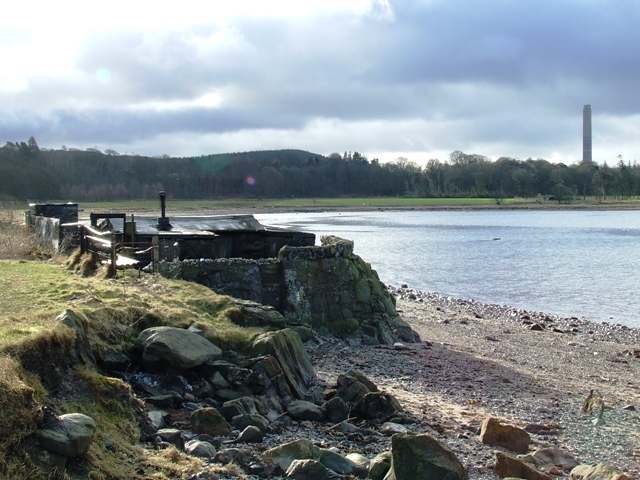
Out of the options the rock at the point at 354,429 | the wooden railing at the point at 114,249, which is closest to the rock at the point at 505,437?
the rock at the point at 354,429

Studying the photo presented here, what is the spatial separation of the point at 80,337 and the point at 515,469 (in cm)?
461

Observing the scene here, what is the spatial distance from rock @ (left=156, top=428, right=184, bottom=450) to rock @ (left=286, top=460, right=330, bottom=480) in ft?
3.47

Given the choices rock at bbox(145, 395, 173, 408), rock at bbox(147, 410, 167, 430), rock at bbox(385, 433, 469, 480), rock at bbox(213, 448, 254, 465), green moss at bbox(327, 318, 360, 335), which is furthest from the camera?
green moss at bbox(327, 318, 360, 335)

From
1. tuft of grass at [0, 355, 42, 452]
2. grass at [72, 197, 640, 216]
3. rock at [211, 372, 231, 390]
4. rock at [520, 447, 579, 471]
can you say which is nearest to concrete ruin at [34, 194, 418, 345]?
rock at [211, 372, 231, 390]

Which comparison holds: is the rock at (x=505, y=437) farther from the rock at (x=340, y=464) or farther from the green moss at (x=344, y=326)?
the green moss at (x=344, y=326)

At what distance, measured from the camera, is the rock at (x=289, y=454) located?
5.98 meters

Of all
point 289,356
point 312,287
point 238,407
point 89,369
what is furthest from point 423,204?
point 89,369

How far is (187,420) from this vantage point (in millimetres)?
6809

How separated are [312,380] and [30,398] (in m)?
4.47

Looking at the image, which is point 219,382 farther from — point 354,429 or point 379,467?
point 379,467

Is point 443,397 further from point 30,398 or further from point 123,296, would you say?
point 30,398

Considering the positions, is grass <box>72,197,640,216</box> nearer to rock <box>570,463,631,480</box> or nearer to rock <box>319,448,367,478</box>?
rock <box>570,463,631,480</box>

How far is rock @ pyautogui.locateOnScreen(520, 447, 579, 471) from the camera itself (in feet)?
23.3

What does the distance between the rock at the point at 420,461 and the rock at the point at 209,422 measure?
1.77 metres
